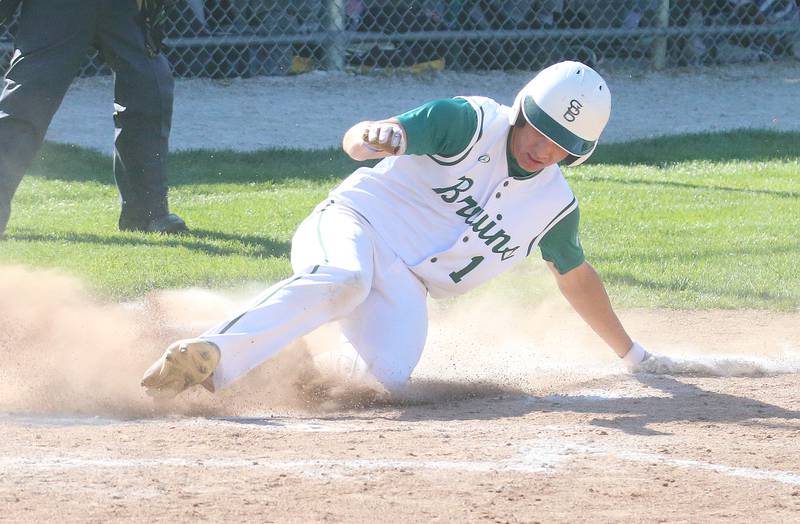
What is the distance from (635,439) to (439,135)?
1219mm

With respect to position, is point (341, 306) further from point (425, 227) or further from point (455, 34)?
point (455, 34)

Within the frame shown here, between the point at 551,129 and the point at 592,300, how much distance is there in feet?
2.66

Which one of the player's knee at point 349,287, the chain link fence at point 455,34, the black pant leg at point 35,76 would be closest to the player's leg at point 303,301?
the player's knee at point 349,287

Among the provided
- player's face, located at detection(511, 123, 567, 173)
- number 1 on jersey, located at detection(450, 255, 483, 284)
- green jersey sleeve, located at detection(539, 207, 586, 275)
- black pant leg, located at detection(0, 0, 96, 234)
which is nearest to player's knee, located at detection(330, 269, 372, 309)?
number 1 on jersey, located at detection(450, 255, 483, 284)

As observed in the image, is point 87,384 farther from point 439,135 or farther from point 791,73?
point 791,73

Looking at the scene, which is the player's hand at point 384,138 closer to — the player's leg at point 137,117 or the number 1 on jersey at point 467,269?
the number 1 on jersey at point 467,269

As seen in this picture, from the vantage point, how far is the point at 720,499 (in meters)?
3.46

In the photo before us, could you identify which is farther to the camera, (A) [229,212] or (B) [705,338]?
(A) [229,212]

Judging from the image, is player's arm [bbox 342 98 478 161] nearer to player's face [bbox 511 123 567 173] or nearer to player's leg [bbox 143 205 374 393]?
player's face [bbox 511 123 567 173]

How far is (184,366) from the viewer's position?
3930 millimetres

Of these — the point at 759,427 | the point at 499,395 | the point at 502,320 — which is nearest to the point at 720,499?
the point at 759,427

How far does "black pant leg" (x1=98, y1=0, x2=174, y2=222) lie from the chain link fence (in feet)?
10.8

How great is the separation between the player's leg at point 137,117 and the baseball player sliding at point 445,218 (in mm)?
2653

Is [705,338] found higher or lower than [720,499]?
lower
